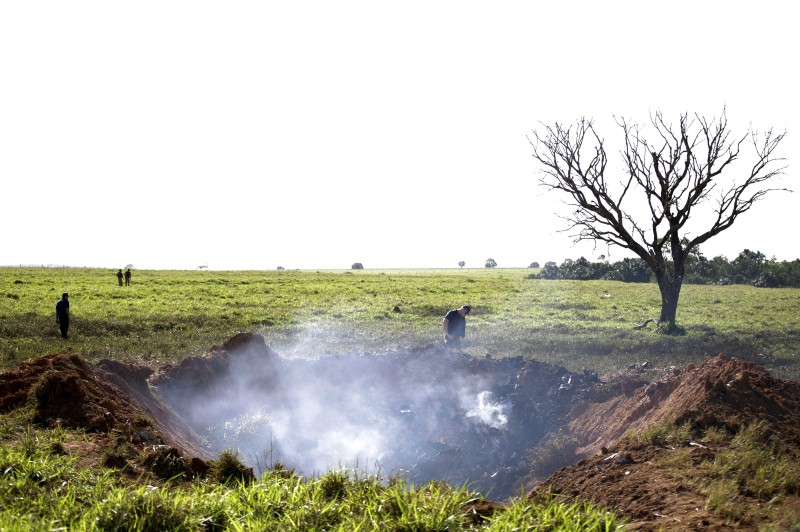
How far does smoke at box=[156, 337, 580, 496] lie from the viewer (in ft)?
33.8

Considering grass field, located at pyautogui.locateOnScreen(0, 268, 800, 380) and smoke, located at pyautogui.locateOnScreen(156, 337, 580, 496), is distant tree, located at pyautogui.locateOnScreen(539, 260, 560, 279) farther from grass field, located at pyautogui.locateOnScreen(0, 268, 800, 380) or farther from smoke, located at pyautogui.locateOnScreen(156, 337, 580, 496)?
smoke, located at pyautogui.locateOnScreen(156, 337, 580, 496)

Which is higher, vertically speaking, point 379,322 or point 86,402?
point 86,402

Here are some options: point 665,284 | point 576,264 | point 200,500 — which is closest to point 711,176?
point 665,284

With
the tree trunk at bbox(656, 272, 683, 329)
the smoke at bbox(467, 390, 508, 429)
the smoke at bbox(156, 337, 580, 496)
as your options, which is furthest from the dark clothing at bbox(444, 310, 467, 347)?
the tree trunk at bbox(656, 272, 683, 329)

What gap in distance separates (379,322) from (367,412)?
13014mm

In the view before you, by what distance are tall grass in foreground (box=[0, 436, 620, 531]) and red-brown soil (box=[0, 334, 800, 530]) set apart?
78cm

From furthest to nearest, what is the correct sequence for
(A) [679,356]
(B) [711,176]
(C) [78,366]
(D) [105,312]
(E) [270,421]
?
(D) [105,312]
(B) [711,176]
(A) [679,356]
(E) [270,421]
(C) [78,366]

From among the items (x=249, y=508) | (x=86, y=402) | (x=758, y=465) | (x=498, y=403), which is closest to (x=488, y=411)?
(x=498, y=403)

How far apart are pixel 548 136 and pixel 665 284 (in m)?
7.61

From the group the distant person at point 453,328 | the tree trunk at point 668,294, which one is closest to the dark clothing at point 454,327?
the distant person at point 453,328

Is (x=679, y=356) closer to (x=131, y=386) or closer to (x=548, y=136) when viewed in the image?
(x=548, y=136)

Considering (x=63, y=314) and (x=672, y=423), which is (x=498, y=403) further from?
(x=63, y=314)

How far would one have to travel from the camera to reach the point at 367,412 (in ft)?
39.9

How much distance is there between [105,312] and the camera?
25.8 meters
